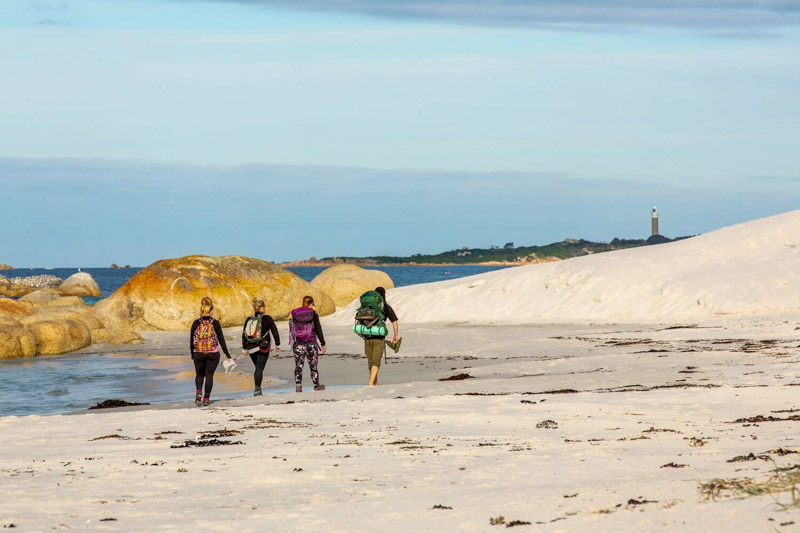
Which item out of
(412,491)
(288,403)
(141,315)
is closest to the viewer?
(412,491)

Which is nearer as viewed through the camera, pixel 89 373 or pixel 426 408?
pixel 426 408

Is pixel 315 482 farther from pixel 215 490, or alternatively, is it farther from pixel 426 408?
pixel 426 408

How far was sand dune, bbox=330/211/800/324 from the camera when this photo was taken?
93.4 ft

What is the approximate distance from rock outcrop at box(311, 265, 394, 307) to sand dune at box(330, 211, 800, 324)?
4197 mm

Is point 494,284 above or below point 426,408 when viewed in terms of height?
above

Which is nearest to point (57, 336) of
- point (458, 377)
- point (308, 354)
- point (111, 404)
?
point (111, 404)

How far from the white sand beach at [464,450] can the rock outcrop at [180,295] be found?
36.1 feet

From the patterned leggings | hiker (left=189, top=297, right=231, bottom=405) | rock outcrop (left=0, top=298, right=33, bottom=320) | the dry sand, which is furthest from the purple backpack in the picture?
rock outcrop (left=0, top=298, right=33, bottom=320)

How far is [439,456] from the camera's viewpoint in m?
8.91

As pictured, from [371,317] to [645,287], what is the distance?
1718 cm

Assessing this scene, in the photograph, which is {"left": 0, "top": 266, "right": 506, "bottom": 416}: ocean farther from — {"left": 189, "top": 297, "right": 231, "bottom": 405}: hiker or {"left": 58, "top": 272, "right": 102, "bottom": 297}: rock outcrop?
{"left": 58, "top": 272, "right": 102, "bottom": 297}: rock outcrop

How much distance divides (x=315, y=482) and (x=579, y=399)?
549 centimetres

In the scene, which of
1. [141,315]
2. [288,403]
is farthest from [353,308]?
[288,403]

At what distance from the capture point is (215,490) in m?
7.70
